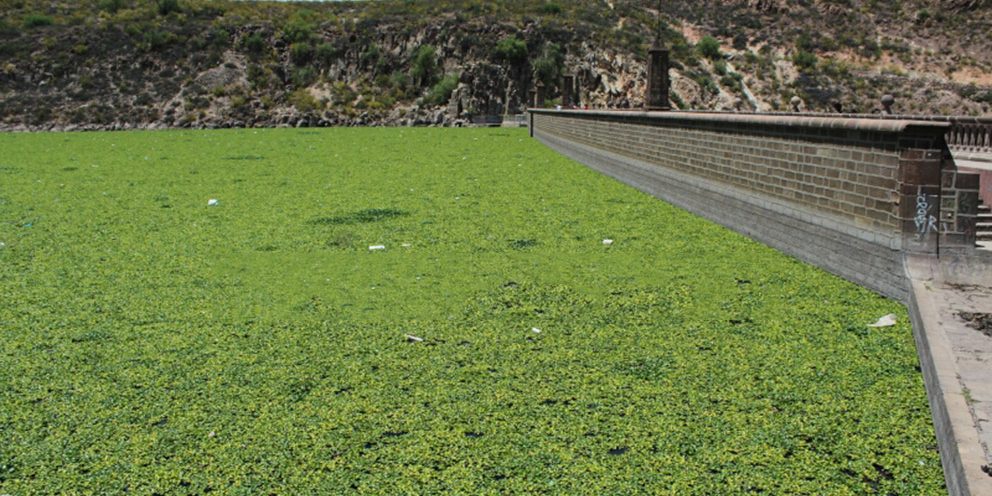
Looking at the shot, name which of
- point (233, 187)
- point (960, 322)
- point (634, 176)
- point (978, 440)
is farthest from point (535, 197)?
point (978, 440)

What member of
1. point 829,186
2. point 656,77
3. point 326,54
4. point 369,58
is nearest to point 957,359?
point 829,186

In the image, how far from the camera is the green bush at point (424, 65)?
73625 millimetres

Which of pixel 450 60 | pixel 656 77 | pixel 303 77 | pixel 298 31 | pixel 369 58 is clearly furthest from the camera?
pixel 298 31

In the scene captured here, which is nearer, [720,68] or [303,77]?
[720,68]

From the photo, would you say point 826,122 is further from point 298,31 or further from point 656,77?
point 298,31

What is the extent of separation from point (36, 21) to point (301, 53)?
81.1 ft

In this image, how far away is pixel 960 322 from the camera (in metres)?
5.65

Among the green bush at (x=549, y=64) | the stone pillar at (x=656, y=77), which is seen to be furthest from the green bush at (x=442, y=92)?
the stone pillar at (x=656, y=77)

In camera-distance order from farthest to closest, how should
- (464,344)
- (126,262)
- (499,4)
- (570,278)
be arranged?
(499,4) → (126,262) → (570,278) → (464,344)

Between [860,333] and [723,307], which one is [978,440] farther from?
[723,307]

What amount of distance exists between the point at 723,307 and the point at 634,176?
10.3m

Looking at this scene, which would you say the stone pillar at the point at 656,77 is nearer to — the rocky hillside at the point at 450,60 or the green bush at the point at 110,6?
the rocky hillside at the point at 450,60

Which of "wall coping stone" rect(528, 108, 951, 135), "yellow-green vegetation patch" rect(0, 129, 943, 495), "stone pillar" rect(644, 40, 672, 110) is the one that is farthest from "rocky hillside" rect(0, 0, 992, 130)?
"yellow-green vegetation patch" rect(0, 129, 943, 495)

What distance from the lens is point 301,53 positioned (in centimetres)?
7619
